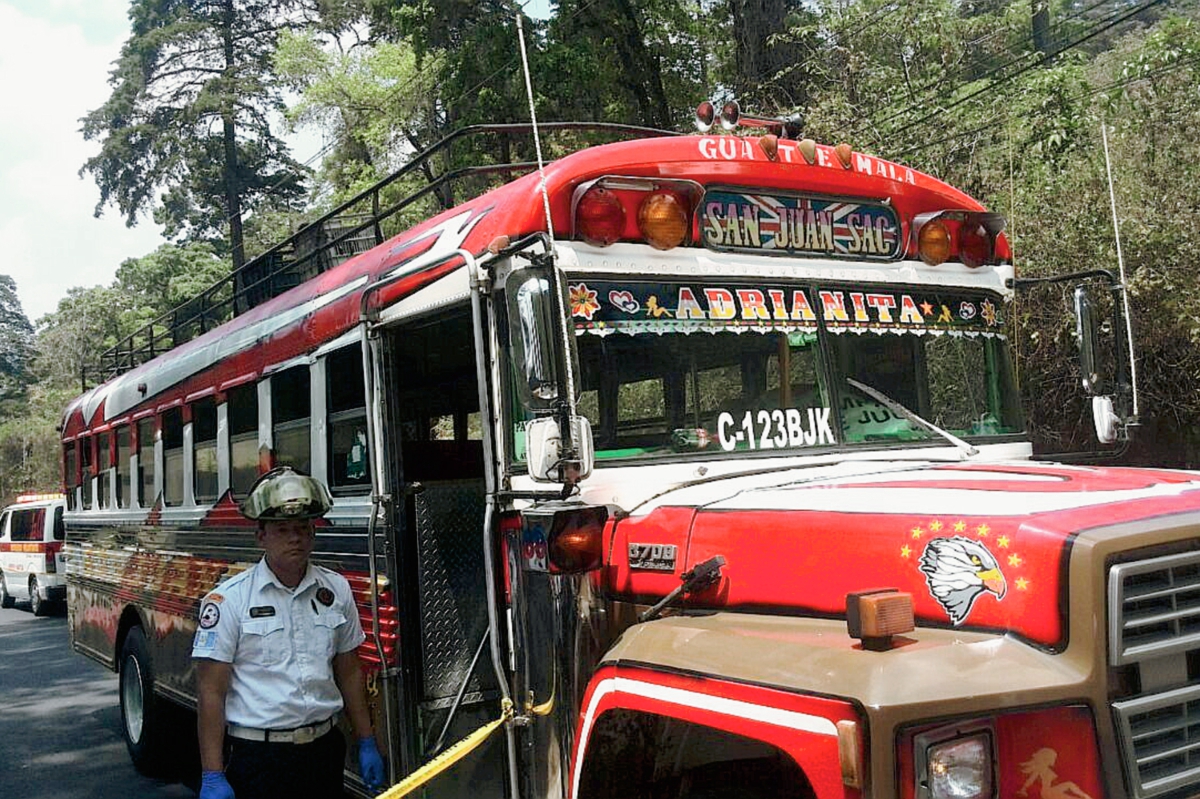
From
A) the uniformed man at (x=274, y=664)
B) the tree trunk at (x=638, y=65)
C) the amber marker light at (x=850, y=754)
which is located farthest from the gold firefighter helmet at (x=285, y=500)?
the tree trunk at (x=638, y=65)

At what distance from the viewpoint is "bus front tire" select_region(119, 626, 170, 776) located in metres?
7.41

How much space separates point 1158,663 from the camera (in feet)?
7.91

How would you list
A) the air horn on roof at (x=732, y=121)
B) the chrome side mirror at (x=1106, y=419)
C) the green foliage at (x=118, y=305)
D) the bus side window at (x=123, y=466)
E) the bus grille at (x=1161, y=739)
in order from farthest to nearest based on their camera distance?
the green foliage at (x=118, y=305) < the bus side window at (x=123, y=466) < the chrome side mirror at (x=1106, y=419) < the air horn on roof at (x=732, y=121) < the bus grille at (x=1161, y=739)

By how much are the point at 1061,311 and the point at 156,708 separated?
8.78 metres

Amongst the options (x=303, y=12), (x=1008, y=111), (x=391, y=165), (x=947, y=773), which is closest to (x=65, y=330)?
(x=303, y=12)

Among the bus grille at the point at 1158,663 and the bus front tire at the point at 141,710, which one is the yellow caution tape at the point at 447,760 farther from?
the bus front tire at the point at 141,710

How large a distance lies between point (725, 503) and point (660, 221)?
1.01m

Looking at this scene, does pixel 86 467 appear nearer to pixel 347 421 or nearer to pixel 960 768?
pixel 347 421

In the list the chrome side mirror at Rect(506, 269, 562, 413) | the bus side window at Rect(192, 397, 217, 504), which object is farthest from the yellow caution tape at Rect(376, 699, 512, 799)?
the bus side window at Rect(192, 397, 217, 504)

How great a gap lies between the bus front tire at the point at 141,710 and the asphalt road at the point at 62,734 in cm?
14

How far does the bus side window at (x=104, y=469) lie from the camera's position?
8.70m

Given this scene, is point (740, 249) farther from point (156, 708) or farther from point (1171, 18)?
point (1171, 18)

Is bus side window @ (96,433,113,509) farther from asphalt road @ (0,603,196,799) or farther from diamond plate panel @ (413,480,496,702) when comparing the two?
diamond plate panel @ (413,480,496,702)

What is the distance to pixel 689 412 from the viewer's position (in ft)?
12.1
